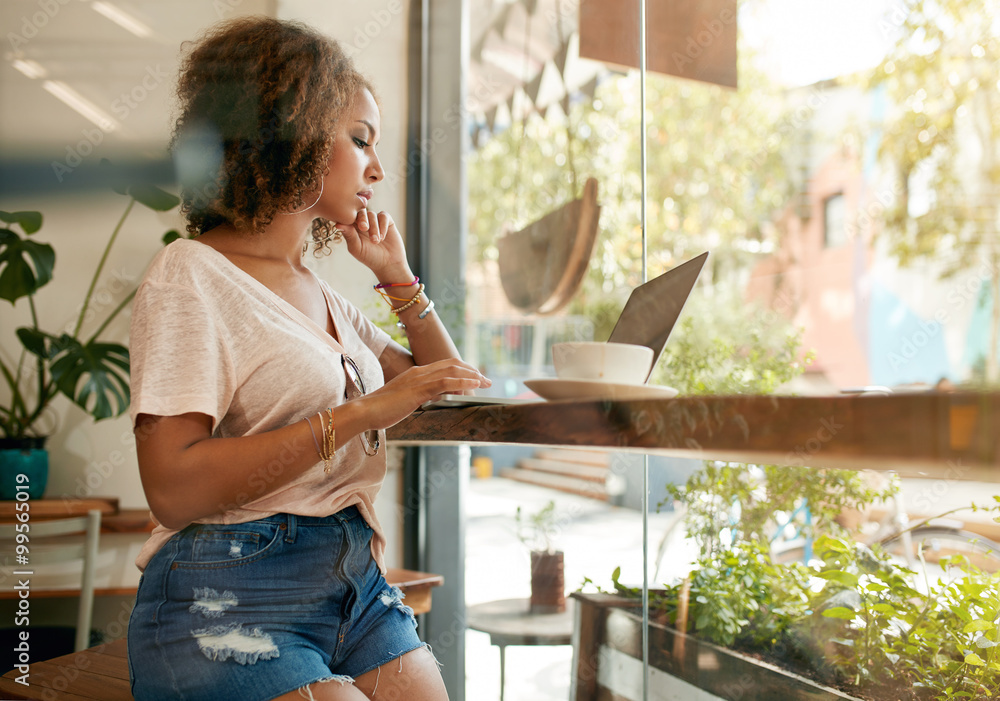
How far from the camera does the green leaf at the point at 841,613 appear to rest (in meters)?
1.45

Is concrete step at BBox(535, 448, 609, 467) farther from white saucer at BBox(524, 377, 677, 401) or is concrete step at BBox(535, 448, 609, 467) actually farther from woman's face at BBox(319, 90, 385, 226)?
white saucer at BBox(524, 377, 677, 401)

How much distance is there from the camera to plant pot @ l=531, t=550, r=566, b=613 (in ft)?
7.28

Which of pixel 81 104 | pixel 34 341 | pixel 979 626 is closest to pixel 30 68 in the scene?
pixel 81 104

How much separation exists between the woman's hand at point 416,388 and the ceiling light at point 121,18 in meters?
2.64

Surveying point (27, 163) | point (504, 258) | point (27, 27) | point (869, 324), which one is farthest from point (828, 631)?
point (27, 27)

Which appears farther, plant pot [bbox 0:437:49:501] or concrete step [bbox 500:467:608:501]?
plant pot [bbox 0:437:49:501]

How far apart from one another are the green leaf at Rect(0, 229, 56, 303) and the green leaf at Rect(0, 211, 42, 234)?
4 centimetres

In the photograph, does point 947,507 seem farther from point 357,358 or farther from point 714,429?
point 357,358

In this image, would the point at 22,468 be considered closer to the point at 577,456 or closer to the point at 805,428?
the point at 577,456

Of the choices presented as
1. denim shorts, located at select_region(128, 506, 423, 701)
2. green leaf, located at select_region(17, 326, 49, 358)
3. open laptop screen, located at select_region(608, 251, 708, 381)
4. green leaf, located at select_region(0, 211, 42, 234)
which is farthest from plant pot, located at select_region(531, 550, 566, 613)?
green leaf, located at select_region(0, 211, 42, 234)

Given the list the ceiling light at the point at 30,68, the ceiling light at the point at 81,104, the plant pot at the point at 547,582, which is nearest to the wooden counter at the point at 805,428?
the plant pot at the point at 547,582

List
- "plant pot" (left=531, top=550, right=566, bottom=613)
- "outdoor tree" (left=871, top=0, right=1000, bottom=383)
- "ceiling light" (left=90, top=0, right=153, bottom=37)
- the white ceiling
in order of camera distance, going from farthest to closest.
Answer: "ceiling light" (left=90, top=0, right=153, bottom=37)
the white ceiling
"plant pot" (left=531, top=550, right=566, bottom=613)
"outdoor tree" (left=871, top=0, right=1000, bottom=383)

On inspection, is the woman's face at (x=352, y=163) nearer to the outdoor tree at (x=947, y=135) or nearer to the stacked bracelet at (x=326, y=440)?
the stacked bracelet at (x=326, y=440)

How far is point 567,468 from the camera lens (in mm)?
2328
